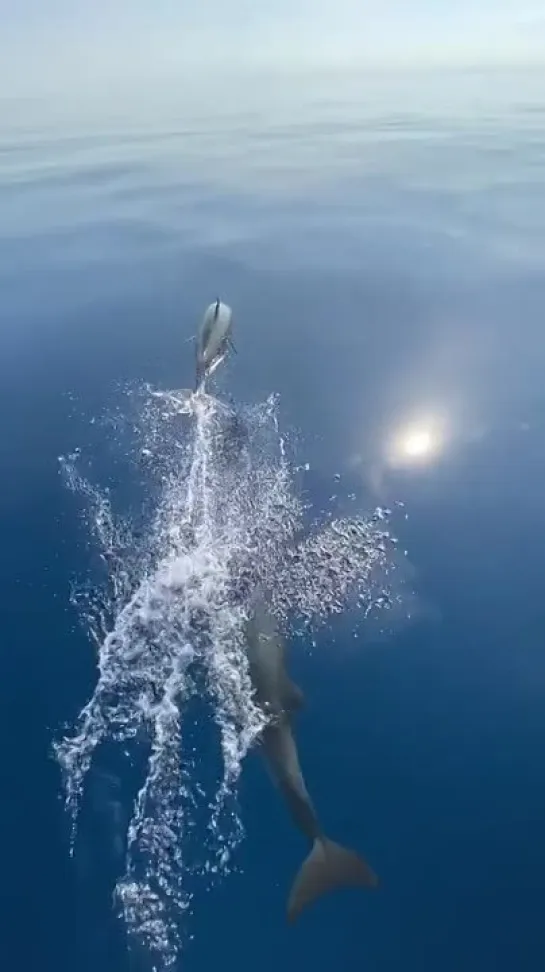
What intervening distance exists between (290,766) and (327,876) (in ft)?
9.19

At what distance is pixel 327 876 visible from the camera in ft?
57.7

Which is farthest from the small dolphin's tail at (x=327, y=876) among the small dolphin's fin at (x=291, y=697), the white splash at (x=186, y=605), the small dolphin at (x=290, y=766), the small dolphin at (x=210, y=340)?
the small dolphin at (x=210, y=340)

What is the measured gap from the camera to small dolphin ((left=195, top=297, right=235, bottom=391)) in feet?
112

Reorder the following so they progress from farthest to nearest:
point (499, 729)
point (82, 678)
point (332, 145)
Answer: point (332, 145), point (82, 678), point (499, 729)

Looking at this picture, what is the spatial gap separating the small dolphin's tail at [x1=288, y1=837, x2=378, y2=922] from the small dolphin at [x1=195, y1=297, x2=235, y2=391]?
70.4 feet

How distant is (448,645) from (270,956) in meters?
9.56

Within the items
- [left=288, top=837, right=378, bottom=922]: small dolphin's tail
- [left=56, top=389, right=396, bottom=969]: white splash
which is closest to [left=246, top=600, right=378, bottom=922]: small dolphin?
[left=288, top=837, right=378, bottom=922]: small dolphin's tail

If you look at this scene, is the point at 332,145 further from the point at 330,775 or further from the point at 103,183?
the point at 330,775

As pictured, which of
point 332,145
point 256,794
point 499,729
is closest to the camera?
point 256,794

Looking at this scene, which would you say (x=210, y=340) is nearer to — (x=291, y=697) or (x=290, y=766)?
(x=291, y=697)

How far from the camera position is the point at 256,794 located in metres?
19.4

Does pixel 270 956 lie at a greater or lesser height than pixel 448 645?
lesser

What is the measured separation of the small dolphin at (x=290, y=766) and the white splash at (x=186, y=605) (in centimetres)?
42

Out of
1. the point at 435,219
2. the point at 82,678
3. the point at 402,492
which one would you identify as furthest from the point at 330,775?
the point at 435,219
